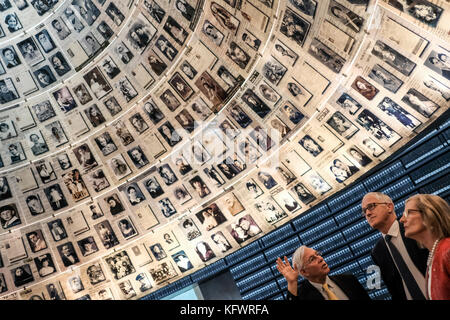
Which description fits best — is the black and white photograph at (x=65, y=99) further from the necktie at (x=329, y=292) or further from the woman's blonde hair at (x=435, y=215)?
the woman's blonde hair at (x=435, y=215)

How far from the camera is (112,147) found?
1545 centimetres

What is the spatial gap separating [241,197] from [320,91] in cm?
427

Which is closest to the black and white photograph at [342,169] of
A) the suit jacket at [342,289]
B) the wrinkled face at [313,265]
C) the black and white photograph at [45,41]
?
the suit jacket at [342,289]

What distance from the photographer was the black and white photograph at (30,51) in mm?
15219

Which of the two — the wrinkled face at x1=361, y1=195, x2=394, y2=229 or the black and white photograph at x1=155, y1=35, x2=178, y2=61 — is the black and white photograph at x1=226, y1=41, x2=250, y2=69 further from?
the wrinkled face at x1=361, y1=195, x2=394, y2=229

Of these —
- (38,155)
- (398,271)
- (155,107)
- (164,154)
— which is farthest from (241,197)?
(398,271)

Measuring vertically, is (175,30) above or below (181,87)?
above

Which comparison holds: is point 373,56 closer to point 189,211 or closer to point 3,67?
point 189,211

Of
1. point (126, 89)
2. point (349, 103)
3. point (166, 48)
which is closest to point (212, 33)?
point (166, 48)

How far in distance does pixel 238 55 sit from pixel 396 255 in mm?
8910

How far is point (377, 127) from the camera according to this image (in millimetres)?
11625

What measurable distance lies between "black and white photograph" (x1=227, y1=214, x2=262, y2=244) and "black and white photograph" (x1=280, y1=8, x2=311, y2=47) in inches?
224

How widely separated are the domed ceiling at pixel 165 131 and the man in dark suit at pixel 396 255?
5.94 metres

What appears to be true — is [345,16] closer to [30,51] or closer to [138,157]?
[138,157]
